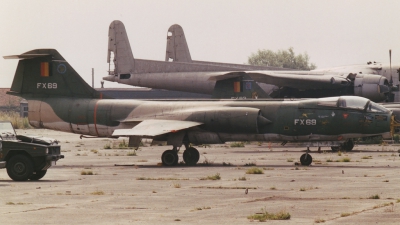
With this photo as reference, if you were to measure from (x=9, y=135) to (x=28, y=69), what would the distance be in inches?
350

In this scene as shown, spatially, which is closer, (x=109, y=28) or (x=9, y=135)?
(x=9, y=135)

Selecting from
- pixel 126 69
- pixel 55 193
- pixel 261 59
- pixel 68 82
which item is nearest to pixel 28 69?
pixel 68 82

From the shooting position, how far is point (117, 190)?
18.1 metres

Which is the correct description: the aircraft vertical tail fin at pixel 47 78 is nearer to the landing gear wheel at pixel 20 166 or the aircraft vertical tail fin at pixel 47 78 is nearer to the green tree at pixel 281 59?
the landing gear wheel at pixel 20 166

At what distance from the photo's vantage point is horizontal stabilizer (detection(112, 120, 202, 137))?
85.8 ft

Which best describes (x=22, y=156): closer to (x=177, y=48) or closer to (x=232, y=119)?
(x=232, y=119)

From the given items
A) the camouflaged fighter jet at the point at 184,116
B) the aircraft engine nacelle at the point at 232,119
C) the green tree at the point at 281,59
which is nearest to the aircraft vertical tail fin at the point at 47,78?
the camouflaged fighter jet at the point at 184,116

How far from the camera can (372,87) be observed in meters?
39.8

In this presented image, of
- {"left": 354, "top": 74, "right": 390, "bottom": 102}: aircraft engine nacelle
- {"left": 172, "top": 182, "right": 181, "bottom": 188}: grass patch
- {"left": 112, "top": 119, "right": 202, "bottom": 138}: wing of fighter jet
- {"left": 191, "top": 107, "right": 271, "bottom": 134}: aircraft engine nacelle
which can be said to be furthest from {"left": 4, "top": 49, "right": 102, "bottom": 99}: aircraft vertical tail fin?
{"left": 354, "top": 74, "right": 390, "bottom": 102}: aircraft engine nacelle

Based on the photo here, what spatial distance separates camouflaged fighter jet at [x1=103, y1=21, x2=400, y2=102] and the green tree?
265 ft

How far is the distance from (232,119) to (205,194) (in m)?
10.4

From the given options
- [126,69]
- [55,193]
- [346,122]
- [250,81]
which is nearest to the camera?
[55,193]

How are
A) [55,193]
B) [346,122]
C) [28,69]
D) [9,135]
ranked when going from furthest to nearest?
[28,69]
[346,122]
[9,135]
[55,193]

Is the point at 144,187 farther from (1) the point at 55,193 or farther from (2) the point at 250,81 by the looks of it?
(2) the point at 250,81
